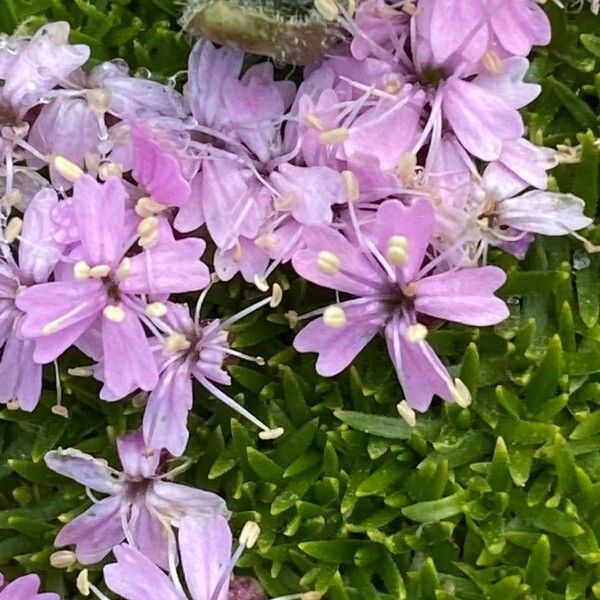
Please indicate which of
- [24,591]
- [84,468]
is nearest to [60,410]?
[84,468]

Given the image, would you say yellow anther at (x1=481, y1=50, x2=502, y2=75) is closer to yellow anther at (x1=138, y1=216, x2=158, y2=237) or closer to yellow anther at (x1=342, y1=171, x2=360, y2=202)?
yellow anther at (x1=342, y1=171, x2=360, y2=202)

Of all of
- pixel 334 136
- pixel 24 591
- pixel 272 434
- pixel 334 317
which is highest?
pixel 334 136

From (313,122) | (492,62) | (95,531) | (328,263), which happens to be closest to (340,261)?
(328,263)

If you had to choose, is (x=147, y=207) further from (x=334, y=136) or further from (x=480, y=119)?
(x=480, y=119)

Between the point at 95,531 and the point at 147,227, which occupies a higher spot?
the point at 147,227

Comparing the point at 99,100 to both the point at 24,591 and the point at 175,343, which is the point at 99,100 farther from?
the point at 24,591
